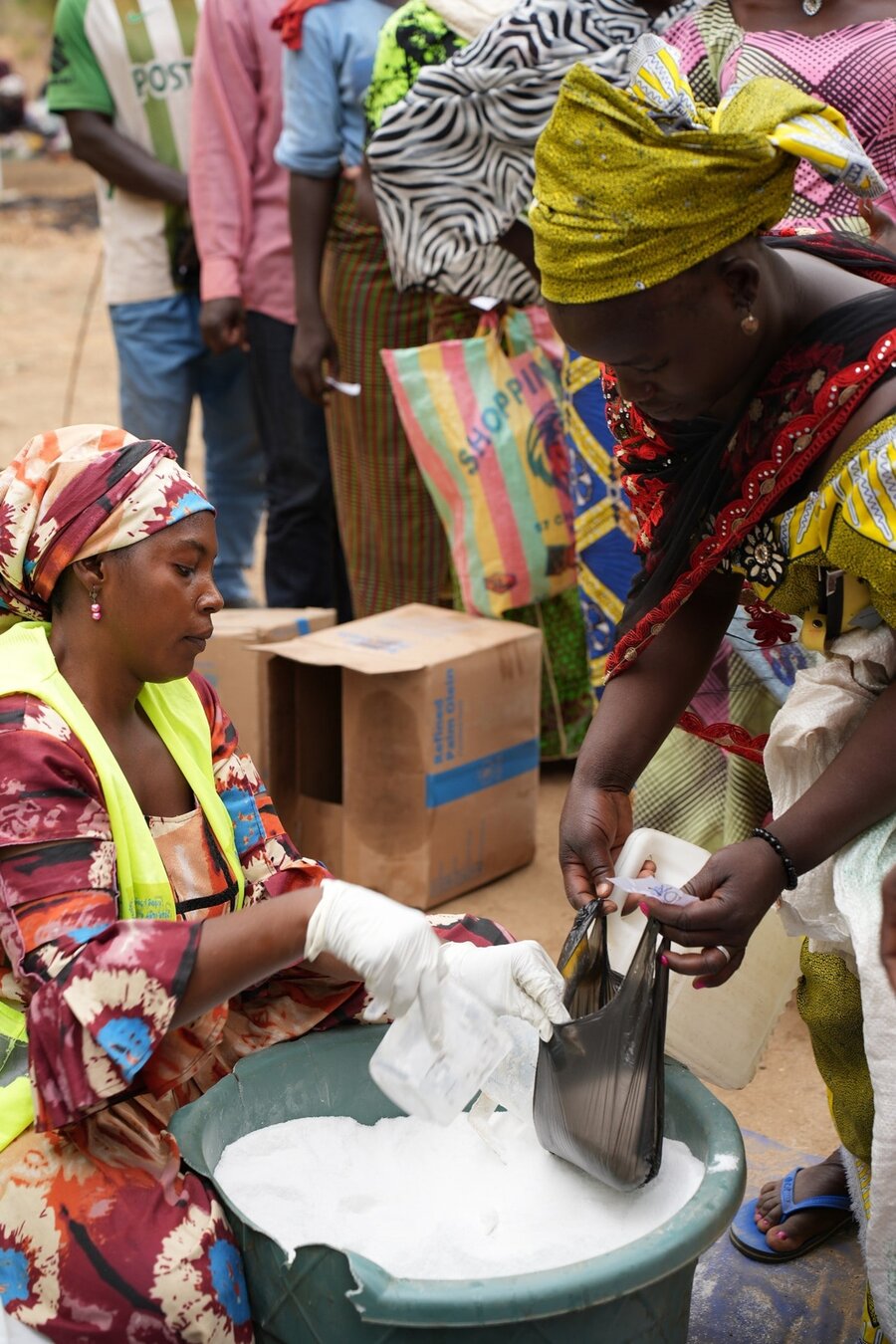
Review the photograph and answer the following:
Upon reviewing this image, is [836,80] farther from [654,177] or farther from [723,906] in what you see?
[723,906]

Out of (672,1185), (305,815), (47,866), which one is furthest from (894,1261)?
(305,815)

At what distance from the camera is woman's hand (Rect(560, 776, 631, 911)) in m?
2.04

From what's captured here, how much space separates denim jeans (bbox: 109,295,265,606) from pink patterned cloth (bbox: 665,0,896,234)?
96.4 inches

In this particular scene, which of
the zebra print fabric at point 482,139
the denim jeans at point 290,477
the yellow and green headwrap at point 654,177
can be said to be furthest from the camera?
the denim jeans at point 290,477

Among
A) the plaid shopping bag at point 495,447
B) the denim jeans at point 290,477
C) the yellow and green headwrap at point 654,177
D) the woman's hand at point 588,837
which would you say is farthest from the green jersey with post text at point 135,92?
the yellow and green headwrap at point 654,177

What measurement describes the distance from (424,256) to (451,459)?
0.49 metres

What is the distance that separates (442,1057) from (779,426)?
32.8 inches

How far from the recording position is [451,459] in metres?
3.86

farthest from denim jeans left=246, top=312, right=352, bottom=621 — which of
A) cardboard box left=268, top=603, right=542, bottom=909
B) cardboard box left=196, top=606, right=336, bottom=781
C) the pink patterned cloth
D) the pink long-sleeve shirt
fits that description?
the pink patterned cloth

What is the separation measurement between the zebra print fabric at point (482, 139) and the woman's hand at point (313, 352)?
49cm

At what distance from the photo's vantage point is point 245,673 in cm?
359

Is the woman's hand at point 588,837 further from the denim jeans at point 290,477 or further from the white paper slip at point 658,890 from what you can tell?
the denim jeans at point 290,477

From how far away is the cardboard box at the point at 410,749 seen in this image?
354 cm

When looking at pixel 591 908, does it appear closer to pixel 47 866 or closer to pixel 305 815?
pixel 47 866
